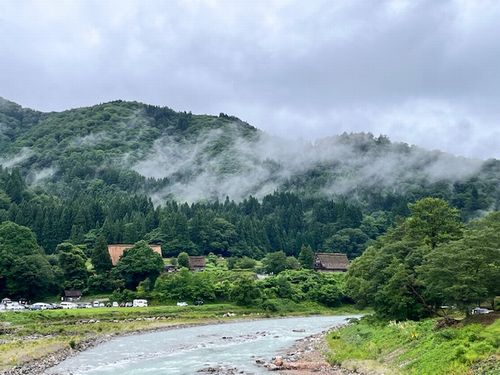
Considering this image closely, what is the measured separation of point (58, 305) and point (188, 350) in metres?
39.0

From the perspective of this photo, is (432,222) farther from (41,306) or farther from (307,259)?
(307,259)

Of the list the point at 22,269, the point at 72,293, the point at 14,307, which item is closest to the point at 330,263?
the point at 72,293

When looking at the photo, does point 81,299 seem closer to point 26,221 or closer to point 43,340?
point 43,340

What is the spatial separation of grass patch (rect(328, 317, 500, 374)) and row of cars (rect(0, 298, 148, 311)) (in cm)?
Answer: 4527

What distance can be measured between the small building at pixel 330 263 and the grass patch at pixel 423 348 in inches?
3209

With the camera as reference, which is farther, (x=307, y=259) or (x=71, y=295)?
(x=307, y=259)

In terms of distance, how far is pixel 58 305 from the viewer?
81625 mm

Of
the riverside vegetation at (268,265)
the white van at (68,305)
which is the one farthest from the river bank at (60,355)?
the white van at (68,305)

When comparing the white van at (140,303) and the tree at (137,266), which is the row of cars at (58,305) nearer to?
the white van at (140,303)

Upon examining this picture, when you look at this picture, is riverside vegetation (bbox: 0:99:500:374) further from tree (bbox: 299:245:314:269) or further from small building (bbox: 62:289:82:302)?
small building (bbox: 62:289:82:302)

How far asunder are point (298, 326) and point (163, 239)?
203 ft

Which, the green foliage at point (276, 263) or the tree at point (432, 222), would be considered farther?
the green foliage at point (276, 263)

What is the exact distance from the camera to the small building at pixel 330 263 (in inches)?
5123

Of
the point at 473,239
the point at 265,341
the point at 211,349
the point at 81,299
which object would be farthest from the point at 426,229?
the point at 81,299
